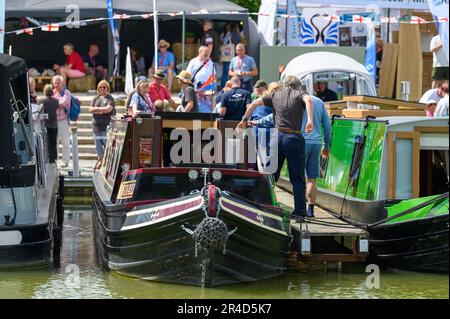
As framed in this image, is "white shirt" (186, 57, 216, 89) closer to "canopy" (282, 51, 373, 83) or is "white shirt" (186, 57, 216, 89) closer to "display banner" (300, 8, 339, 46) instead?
"canopy" (282, 51, 373, 83)

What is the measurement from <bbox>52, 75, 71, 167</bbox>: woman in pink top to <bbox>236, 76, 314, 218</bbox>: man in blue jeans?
8236mm

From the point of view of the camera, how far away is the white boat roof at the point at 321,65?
807 inches

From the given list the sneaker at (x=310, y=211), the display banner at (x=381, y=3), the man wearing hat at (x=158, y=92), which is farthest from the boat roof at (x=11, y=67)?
the display banner at (x=381, y=3)

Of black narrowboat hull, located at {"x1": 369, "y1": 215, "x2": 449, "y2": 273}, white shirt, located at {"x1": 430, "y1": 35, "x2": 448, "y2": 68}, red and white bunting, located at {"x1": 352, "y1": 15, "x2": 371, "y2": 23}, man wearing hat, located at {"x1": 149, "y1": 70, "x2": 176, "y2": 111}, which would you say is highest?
red and white bunting, located at {"x1": 352, "y1": 15, "x2": 371, "y2": 23}

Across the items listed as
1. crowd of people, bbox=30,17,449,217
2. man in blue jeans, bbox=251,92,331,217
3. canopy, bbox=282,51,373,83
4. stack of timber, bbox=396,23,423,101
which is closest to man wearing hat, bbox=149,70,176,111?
crowd of people, bbox=30,17,449,217

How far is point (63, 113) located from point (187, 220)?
1035cm

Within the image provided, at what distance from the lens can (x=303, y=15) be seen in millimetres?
24484

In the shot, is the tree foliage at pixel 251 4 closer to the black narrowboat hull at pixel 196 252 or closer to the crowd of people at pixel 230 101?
the crowd of people at pixel 230 101

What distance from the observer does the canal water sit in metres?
11.7

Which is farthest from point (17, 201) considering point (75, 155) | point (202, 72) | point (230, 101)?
point (202, 72)

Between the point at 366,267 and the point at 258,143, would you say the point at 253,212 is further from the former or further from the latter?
the point at 258,143

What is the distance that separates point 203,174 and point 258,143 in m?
3.45

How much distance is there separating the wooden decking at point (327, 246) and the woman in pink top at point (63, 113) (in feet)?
28.2
